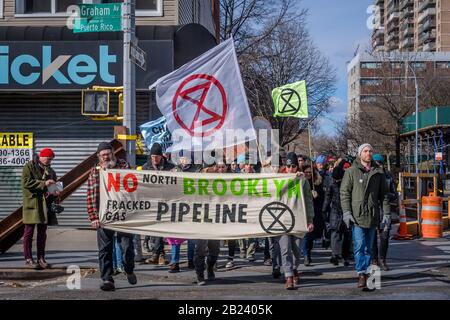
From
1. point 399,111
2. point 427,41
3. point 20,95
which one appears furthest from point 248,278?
point 427,41

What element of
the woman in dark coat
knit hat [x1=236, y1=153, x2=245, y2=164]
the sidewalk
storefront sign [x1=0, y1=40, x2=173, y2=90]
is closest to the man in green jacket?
the sidewalk

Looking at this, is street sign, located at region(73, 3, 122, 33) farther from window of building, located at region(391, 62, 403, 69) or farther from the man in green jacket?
window of building, located at region(391, 62, 403, 69)

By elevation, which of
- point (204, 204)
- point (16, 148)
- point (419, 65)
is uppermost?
point (419, 65)

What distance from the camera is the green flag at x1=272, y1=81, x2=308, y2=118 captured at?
39.4ft

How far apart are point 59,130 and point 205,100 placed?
7.05 meters

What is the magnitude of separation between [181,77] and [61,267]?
139 inches

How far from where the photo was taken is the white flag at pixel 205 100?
31.4 ft

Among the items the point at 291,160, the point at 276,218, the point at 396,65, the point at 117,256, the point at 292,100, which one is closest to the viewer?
the point at 276,218

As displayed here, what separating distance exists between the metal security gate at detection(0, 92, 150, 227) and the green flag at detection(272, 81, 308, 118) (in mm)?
4282

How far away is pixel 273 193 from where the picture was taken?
8680 millimetres

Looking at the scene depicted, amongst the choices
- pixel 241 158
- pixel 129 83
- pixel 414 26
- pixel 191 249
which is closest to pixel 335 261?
pixel 191 249

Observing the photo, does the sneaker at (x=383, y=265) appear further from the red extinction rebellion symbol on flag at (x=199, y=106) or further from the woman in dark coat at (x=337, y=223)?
the red extinction rebellion symbol on flag at (x=199, y=106)

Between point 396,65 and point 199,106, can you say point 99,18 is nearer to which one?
point 199,106

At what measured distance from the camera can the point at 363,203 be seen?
8258 mm
